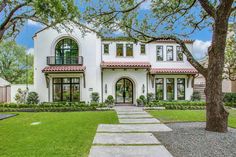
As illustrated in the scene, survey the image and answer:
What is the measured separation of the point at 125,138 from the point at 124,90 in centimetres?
1441

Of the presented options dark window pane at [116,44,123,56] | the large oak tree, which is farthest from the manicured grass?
dark window pane at [116,44,123,56]

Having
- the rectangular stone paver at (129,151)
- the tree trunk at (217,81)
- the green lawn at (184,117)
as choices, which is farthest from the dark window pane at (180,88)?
the rectangular stone paver at (129,151)

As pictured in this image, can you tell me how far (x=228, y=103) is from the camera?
20.7m

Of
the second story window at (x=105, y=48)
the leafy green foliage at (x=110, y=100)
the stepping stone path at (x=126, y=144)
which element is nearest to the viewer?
the stepping stone path at (x=126, y=144)

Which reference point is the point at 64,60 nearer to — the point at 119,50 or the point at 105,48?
the point at 105,48

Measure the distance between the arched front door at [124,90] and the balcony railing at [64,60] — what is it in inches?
164

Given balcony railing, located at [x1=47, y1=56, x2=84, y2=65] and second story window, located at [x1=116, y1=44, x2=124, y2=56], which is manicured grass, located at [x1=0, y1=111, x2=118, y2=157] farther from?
second story window, located at [x1=116, y1=44, x2=124, y2=56]

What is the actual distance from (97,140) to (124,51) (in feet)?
50.1

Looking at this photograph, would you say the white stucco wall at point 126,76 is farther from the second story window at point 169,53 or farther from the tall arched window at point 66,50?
the tall arched window at point 66,50

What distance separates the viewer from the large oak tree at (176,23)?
862cm

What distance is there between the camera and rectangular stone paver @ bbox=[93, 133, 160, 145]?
693cm

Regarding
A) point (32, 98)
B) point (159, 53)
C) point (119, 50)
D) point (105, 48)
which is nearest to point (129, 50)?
point (119, 50)

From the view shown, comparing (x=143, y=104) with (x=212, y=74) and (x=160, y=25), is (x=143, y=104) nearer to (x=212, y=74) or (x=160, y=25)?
(x=160, y=25)

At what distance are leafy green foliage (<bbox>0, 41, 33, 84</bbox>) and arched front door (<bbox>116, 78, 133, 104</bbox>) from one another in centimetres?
2077
